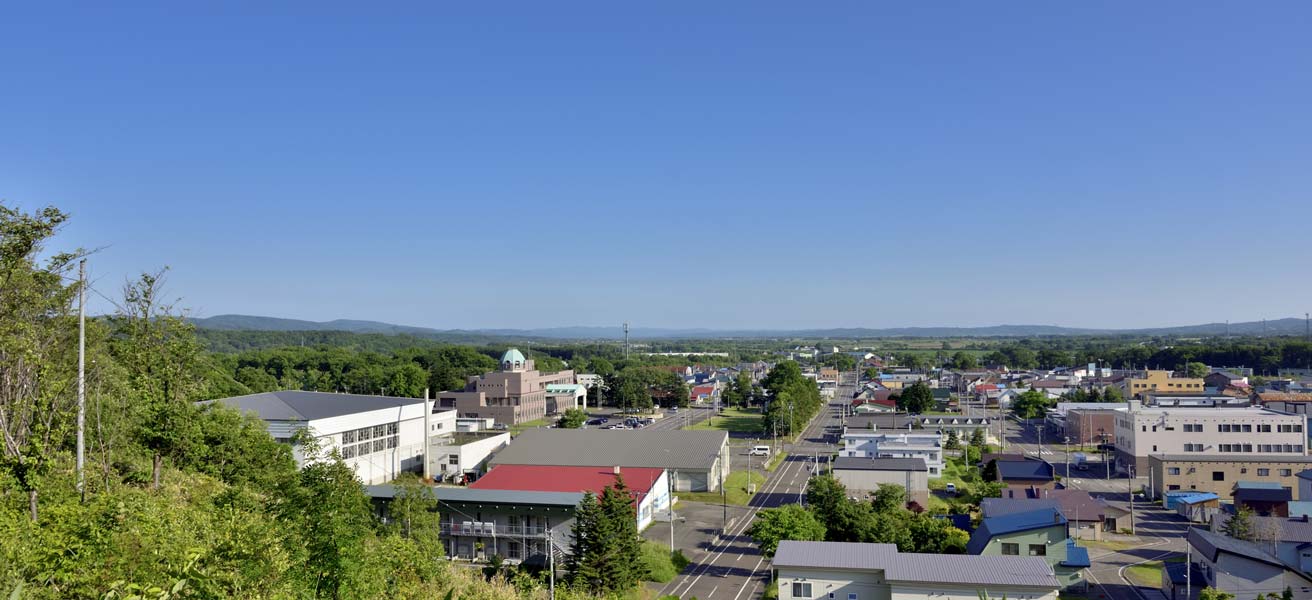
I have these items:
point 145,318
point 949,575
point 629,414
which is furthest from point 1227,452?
point 145,318

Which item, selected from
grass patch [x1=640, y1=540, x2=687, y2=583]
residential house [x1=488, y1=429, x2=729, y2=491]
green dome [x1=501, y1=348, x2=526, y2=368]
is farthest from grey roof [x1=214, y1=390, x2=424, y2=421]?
green dome [x1=501, y1=348, x2=526, y2=368]

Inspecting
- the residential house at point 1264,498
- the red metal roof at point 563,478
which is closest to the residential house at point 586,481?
the red metal roof at point 563,478

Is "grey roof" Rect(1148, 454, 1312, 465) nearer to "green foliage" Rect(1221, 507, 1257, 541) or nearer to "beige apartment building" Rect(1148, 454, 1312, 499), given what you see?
"beige apartment building" Rect(1148, 454, 1312, 499)

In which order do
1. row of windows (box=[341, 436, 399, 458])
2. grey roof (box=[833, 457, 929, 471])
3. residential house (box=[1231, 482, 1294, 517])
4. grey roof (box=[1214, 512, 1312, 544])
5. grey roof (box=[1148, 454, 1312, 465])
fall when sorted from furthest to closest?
grey roof (box=[833, 457, 929, 471]) → grey roof (box=[1148, 454, 1312, 465]) → row of windows (box=[341, 436, 399, 458]) → residential house (box=[1231, 482, 1294, 517]) → grey roof (box=[1214, 512, 1312, 544])

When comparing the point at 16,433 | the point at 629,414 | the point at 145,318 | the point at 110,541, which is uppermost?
the point at 145,318

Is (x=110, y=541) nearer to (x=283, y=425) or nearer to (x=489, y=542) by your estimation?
(x=489, y=542)

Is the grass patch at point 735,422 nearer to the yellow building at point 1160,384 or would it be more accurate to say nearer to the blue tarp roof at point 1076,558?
the blue tarp roof at point 1076,558
